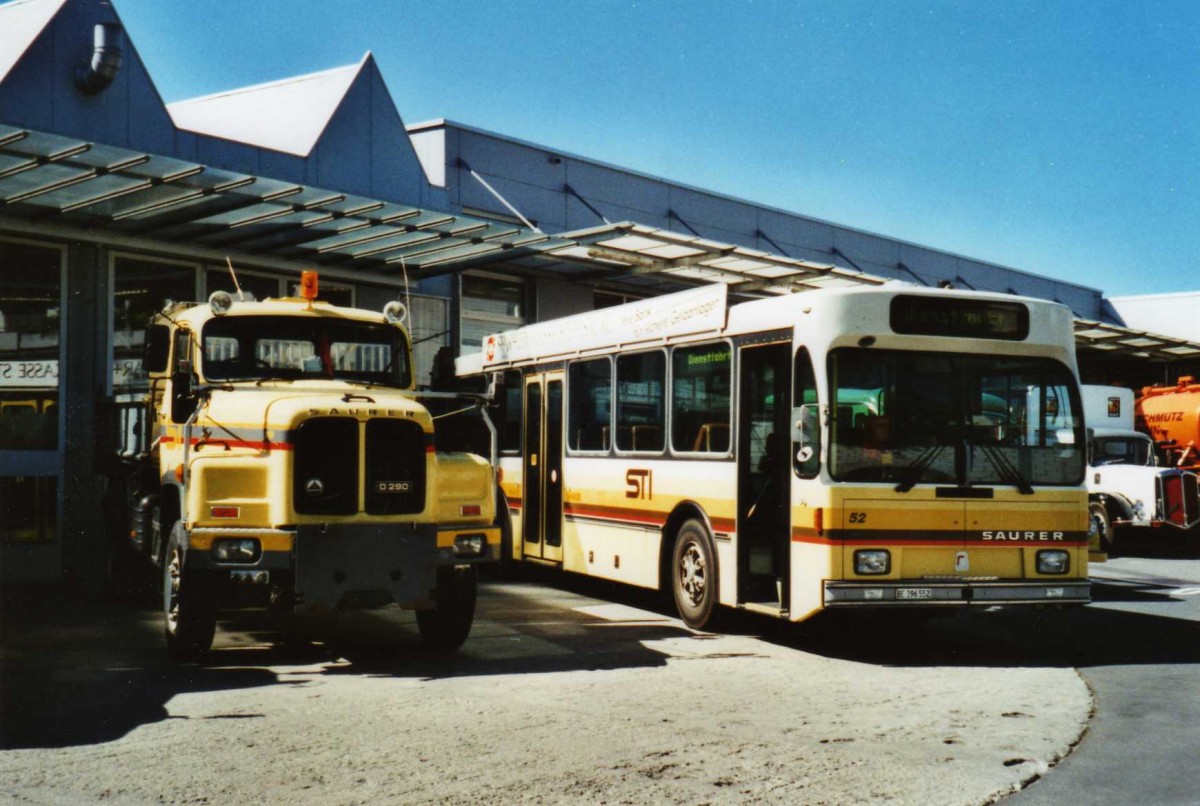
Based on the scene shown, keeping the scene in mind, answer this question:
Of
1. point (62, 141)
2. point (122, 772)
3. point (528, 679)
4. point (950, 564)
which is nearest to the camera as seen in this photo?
point (122, 772)

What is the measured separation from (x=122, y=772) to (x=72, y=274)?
10742 mm

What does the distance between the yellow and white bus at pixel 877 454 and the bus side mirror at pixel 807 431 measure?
0.01 m

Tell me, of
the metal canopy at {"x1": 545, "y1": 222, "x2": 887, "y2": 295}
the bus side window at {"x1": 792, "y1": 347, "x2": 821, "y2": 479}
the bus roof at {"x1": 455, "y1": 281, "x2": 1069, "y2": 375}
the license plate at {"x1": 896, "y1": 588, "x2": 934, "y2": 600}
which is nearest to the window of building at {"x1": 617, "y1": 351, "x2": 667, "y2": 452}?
the bus roof at {"x1": 455, "y1": 281, "x2": 1069, "y2": 375}

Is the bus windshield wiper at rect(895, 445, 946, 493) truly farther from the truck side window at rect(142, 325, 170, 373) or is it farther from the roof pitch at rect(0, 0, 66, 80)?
the roof pitch at rect(0, 0, 66, 80)

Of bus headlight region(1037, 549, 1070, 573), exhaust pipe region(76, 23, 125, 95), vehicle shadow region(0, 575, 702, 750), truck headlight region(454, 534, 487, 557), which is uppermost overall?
exhaust pipe region(76, 23, 125, 95)

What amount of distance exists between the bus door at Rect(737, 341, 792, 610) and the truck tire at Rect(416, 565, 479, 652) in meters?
2.46

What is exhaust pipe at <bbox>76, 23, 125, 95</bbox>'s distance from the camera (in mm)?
15117

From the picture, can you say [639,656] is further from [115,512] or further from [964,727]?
[115,512]

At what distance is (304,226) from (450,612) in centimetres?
760

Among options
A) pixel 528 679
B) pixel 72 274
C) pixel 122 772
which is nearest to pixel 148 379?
pixel 72 274

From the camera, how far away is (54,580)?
15.4 meters

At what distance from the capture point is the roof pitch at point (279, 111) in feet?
61.5

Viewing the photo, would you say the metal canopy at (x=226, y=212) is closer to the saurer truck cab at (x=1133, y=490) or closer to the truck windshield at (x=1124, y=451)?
the saurer truck cab at (x=1133, y=490)

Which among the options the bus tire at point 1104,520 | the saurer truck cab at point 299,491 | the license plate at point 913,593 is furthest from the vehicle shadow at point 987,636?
the bus tire at point 1104,520
